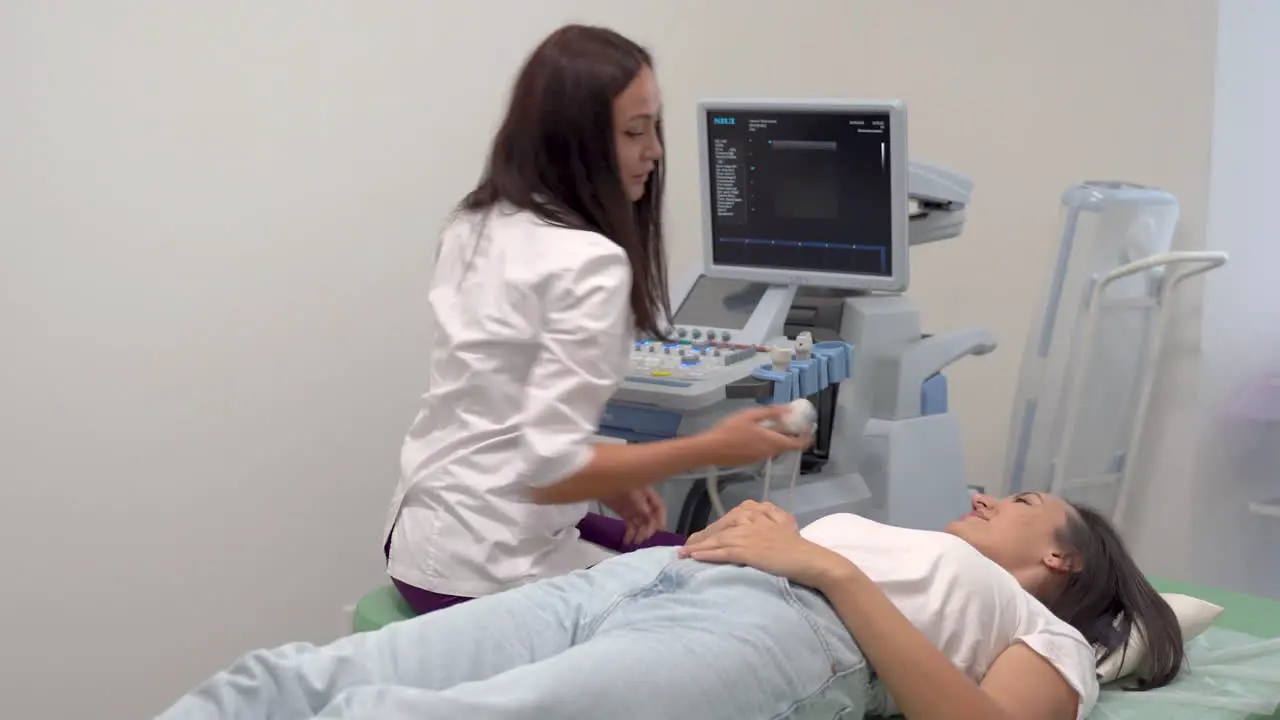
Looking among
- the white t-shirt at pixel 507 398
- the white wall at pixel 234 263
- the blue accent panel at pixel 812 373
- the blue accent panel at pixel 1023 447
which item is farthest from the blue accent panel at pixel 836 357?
the white wall at pixel 234 263

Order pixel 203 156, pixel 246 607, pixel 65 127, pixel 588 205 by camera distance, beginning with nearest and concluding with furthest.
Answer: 1. pixel 588 205
2. pixel 65 127
3. pixel 203 156
4. pixel 246 607

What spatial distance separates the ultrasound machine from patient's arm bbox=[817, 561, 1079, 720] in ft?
1.98

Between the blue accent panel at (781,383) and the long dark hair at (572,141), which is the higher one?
the long dark hair at (572,141)

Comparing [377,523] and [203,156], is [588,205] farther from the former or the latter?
[377,523]

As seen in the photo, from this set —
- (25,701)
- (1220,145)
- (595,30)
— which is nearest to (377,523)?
(25,701)

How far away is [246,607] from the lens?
258 centimetres

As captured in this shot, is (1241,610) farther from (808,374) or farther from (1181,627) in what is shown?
(808,374)

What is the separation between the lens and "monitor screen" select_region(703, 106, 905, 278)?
2291mm

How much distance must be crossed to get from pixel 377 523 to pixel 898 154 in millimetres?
1355

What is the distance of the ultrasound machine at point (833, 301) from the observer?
2.28 metres

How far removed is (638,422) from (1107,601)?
2.53 ft

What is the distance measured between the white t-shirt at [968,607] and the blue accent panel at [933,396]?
768 mm

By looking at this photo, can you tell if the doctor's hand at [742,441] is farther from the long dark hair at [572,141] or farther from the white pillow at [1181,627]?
the white pillow at [1181,627]

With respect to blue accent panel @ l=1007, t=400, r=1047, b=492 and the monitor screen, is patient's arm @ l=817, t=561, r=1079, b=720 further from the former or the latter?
blue accent panel @ l=1007, t=400, r=1047, b=492
